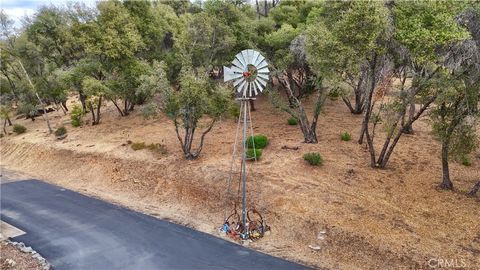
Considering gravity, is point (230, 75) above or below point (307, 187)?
above

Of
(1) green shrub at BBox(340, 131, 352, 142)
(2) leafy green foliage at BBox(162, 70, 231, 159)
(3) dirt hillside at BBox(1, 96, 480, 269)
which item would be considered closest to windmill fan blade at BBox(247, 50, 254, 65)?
(2) leafy green foliage at BBox(162, 70, 231, 159)

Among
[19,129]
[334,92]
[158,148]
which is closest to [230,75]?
[158,148]

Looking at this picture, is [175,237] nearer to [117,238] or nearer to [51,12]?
[117,238]

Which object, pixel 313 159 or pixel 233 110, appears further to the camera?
pixel 233 110

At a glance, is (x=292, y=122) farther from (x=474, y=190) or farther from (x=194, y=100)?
(x=474, y=190)

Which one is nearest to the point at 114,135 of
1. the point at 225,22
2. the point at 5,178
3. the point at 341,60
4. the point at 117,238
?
the point at 5,178
